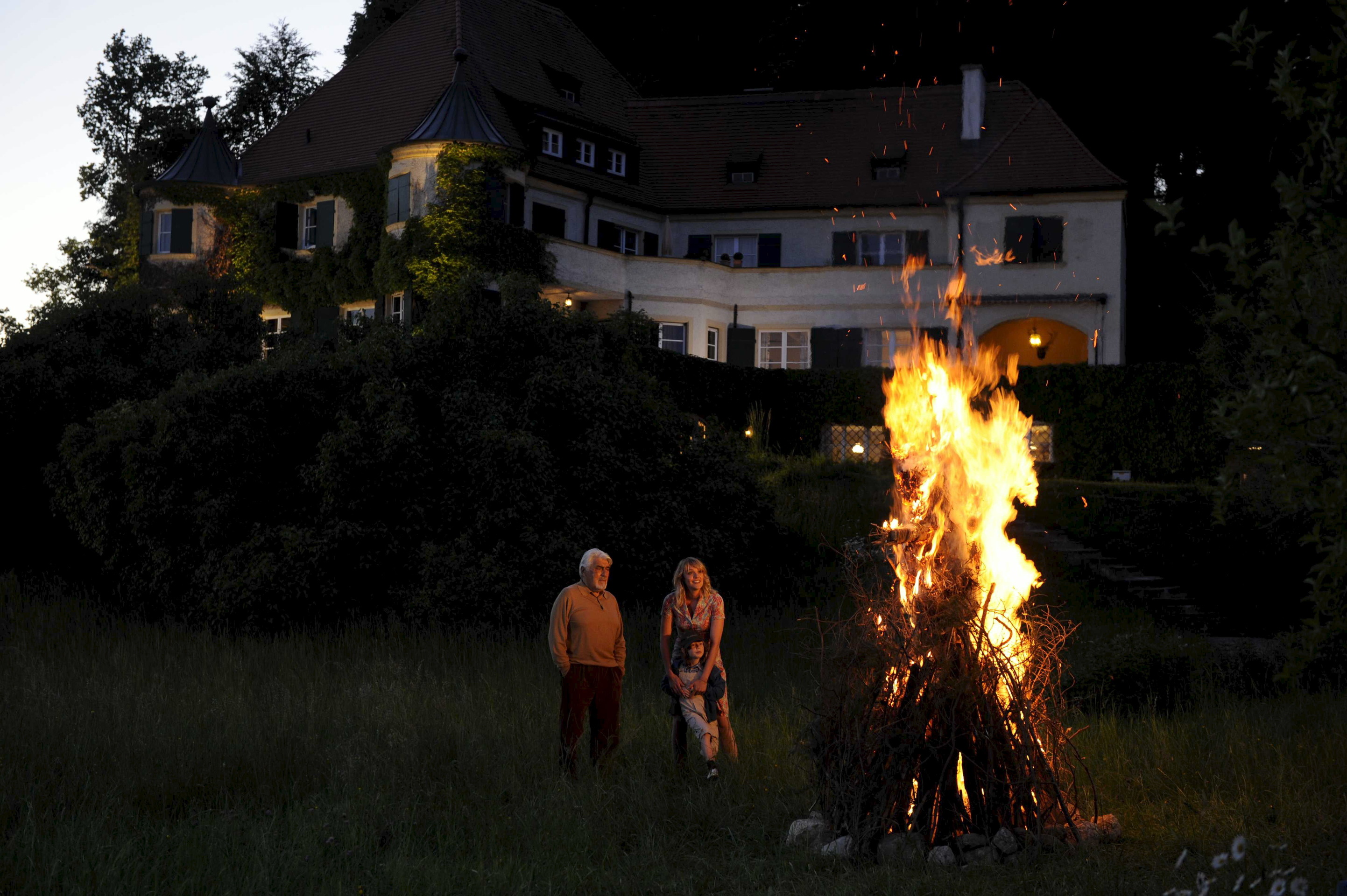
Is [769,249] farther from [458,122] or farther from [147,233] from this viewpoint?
[147,233]

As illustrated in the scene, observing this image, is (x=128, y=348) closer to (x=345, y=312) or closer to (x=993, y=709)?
(x=345, y=312)

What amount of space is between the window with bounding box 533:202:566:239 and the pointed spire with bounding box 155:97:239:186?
917 cm

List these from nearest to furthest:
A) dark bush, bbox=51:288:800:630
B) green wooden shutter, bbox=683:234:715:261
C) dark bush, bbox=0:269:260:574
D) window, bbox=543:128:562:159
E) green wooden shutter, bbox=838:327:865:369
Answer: dark bush, bbox=51:288:800:630 < dark bush, bbox=0:269:260:574 < window, bbox=543:128:562:159 < green wooden shutter, bbox=838:327:865:369 < green wooden shutter, bbox=683:234:715:261

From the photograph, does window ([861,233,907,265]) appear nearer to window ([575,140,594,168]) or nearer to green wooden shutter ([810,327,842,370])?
green wooden shutter ([810,327,842,370])

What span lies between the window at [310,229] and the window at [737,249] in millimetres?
11361

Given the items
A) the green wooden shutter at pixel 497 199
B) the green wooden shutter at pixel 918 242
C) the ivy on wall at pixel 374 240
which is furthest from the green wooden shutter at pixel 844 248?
the green wooden shutter at pixel 497 199

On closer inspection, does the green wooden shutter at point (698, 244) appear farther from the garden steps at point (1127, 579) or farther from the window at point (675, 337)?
the garden steps at point (1127, 579)

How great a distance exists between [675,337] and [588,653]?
28.3 m

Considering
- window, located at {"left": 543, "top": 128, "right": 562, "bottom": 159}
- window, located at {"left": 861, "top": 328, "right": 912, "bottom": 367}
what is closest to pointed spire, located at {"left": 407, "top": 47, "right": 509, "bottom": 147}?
window, located at {"left": 543, "top": 128, "right": 562, "bottom": 159}

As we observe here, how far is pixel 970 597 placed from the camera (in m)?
9.12

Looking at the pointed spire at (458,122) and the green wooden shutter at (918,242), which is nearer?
the pointed spire at (458,122)

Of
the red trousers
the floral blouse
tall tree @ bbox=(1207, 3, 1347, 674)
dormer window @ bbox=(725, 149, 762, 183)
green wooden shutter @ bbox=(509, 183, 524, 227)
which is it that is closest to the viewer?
tall tree @ bbox=(1207, 3, 1347, 674)

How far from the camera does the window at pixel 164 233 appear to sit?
→ 39.5 metres

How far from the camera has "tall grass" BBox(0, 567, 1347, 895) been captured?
345 inches
